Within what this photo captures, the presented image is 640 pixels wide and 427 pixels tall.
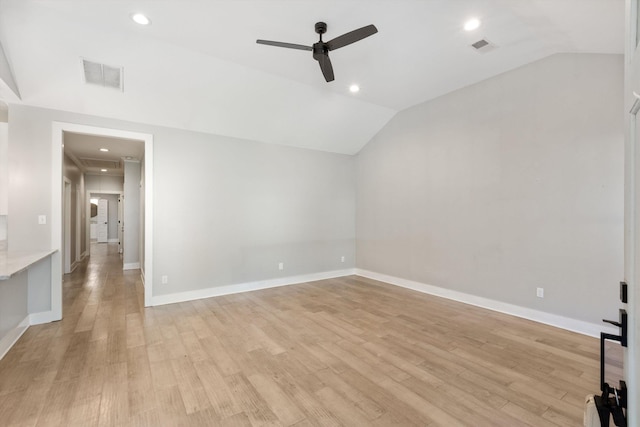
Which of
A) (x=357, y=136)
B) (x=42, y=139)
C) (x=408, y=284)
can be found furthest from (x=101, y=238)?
(x=408, y=284)

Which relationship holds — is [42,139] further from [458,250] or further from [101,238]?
[101,238]

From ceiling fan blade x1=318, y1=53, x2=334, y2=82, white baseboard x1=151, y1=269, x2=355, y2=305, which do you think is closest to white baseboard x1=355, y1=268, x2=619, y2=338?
white baseboard x1=151, y1=269, x2=355, y2=305

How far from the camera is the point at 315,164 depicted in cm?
601

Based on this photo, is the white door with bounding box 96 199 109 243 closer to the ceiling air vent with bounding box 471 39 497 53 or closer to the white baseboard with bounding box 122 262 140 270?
the white baseboard with bounding box 122 262 140 270

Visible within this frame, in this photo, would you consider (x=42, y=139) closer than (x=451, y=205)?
Yes

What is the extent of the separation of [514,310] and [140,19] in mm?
5493

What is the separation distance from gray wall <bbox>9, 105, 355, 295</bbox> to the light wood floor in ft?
3.14

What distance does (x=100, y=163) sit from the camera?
7645mm

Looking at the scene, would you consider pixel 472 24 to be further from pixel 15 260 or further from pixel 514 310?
pixel 15 260

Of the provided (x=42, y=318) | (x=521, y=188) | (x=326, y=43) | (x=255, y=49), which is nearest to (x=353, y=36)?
(x=326, y=43)

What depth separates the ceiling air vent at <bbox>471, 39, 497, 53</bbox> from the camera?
10.6 ft

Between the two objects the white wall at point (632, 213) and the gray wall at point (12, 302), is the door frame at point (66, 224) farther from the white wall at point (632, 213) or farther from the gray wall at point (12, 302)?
the white wall at point (632, 213)

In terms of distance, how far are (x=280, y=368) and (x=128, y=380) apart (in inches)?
49.1

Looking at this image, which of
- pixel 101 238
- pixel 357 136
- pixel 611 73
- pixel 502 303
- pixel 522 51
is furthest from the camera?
pixel 101 238
